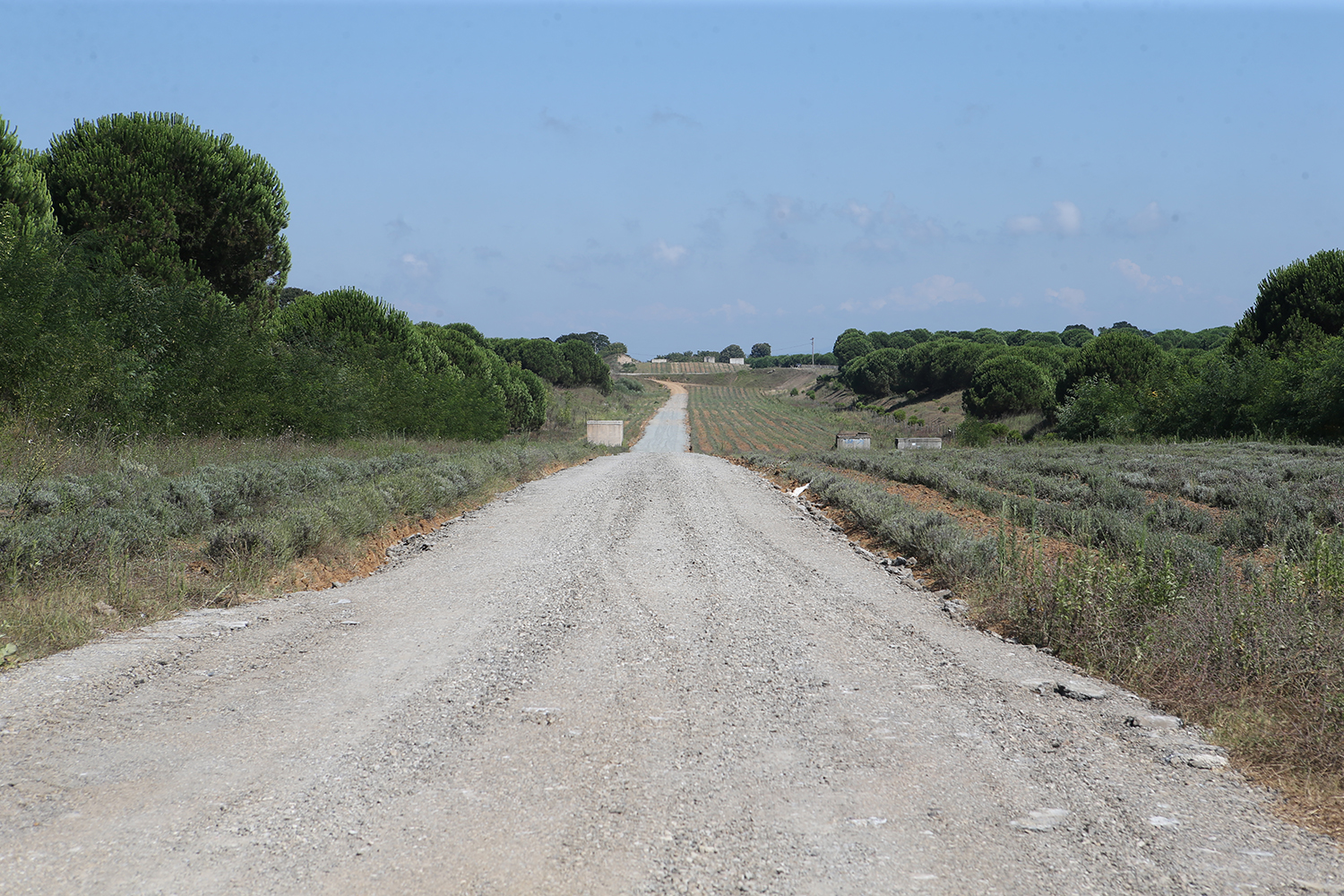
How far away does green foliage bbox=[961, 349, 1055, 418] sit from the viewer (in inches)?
2437

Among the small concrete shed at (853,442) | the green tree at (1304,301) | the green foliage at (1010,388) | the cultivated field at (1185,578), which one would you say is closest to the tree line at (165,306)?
the cultivated field at (1185,578)

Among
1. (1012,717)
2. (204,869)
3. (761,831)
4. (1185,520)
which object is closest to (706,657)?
(1012,717)

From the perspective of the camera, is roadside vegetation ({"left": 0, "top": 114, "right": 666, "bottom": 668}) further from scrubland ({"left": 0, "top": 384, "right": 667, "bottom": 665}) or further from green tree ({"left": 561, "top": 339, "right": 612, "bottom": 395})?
green tree ({"left": 561, "top": 339, "right": 612, "bottom": 395})

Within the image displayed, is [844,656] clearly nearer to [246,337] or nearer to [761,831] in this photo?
[761,831]

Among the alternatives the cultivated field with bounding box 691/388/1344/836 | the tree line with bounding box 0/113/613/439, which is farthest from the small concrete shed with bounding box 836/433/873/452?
the cultivated field with bounding box 691/388/1344/836

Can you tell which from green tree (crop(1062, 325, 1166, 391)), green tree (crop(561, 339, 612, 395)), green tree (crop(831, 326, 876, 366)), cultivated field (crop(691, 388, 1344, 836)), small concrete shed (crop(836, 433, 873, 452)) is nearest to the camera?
cultivated field (crop(691, 388, 1344, 836))

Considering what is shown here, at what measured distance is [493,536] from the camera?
12.3 m

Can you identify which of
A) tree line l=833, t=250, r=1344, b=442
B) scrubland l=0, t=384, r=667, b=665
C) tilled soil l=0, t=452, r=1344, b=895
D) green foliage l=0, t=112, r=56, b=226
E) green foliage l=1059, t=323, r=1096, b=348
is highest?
green foliage l=1059, t=323, r=1096, b=348

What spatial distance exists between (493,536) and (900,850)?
9.78 metres

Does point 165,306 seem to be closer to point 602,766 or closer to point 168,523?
point 168,523

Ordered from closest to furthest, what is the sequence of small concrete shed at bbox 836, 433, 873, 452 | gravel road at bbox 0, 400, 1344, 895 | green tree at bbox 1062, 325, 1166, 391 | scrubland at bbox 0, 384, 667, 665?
gravel road at bbox 0, 400, 1344, 895 → scrubland at bbox 0, 384, 667, 665 → small concrete shed at bbox 836, 433, 873, 452 → green tree at bbox 1062, 325, 1166, 391

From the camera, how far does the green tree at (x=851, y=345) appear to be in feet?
525

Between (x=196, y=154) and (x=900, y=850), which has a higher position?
(x=196, y=154)

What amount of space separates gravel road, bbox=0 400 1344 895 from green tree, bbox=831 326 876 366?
154845 millimetres
